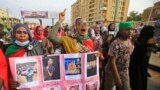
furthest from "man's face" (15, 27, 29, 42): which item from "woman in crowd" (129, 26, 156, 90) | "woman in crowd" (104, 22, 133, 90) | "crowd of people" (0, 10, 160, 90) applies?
"woman in crowd" (129, 26, 156, 90)

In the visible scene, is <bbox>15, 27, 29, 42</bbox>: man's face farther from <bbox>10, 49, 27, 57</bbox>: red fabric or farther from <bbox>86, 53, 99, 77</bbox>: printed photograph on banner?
<bbox>86, 53, 99, 77</bbox>: printed photograph on banner

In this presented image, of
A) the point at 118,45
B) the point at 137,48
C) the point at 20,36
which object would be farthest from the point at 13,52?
the point at 137,48

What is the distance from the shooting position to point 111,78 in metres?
4.47

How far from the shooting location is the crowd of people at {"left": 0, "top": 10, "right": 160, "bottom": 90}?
3352 mm

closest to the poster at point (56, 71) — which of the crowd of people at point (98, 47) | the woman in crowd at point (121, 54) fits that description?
the crowd of people at point (98, 47)

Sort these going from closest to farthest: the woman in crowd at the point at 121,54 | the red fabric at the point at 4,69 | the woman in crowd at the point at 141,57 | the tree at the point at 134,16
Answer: the red fabric at the point at 4,69 → the woman in crowd at the point at 121,54 → the woman in crowd at the point at 141,57 → the tree at the point at 134,16

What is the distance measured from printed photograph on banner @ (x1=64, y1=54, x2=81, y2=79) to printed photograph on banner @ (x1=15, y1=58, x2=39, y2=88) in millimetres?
405

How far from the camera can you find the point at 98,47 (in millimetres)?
5684

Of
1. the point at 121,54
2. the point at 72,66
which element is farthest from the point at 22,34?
the point at 121,54

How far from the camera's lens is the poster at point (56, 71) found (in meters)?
3.14

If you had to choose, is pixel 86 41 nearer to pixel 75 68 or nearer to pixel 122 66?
pixel 75 68

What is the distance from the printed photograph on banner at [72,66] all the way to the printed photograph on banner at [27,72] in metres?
0.41

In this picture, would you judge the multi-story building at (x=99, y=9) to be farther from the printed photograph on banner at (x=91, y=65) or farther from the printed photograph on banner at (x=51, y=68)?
the printed photograph on banner at (x=51, y=68)

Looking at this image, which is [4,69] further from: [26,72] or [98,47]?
[98,47]
